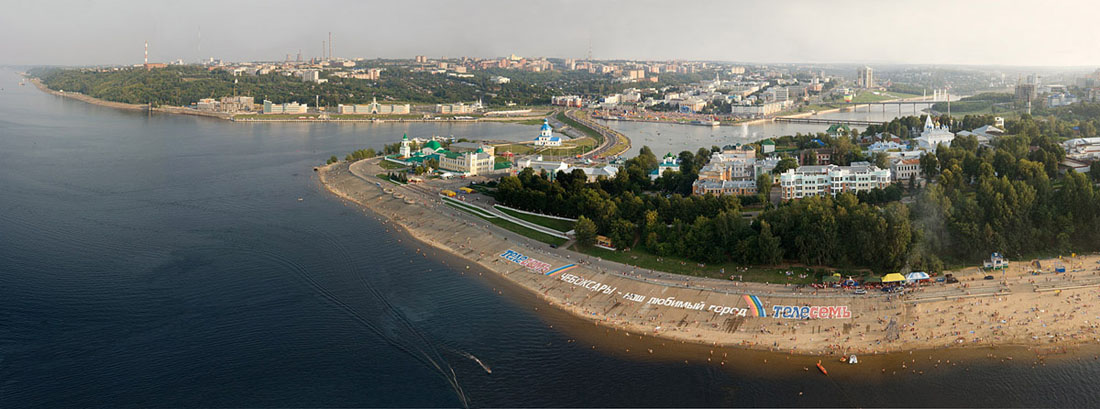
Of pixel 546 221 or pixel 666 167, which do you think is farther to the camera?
pixel 666 167

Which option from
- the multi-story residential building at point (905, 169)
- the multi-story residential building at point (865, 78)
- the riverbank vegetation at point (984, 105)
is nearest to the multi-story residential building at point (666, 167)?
the multi-story residential building at point (905, 169)

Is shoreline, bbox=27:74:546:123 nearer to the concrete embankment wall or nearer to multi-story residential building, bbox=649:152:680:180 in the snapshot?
multi-story residential building, bbox=649:152:680:180

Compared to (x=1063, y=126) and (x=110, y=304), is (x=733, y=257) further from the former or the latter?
(x=1063, y=126)

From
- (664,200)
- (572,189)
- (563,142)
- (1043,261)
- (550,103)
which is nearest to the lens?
(1043,261)

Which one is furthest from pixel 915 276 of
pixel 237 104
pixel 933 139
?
pixel 237 104

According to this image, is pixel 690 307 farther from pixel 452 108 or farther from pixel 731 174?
pixel 452 108

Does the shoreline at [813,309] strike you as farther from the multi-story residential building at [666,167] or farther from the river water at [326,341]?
the multi-story residential building at [666,167]

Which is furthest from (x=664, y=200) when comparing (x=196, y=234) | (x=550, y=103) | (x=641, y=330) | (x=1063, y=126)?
(x=550, y=103)
